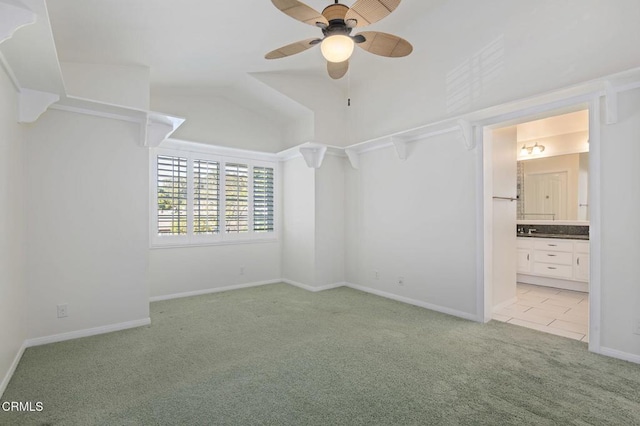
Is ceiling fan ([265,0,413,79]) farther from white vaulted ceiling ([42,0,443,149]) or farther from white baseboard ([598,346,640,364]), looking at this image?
white baseboard ([598,346,640,364])

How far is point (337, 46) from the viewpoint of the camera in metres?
2.22

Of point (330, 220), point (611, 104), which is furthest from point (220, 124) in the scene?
point (611, 104)

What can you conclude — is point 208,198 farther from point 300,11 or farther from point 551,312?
point 551,312

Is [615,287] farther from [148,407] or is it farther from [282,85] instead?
[282,85]

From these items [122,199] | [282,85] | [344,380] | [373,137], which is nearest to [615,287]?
[344,380]

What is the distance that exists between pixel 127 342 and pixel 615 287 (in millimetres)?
4442

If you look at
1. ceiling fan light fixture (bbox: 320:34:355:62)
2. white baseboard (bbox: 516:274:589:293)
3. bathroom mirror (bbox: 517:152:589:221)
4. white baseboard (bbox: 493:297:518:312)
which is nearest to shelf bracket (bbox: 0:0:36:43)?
ceiling fan light fixture (bbox: 320:34:355:62)

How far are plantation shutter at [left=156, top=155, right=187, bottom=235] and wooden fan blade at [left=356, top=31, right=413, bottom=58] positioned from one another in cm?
348

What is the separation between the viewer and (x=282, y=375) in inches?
98.5

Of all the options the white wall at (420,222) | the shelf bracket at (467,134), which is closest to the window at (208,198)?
the white wall at (420,222)

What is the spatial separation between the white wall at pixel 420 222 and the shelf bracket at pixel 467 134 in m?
0.11

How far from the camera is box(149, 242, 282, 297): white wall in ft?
15.5

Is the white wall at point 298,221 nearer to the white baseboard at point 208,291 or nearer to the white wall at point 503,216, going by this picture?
the white baseboard at point 208,291

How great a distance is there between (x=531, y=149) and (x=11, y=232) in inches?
290
